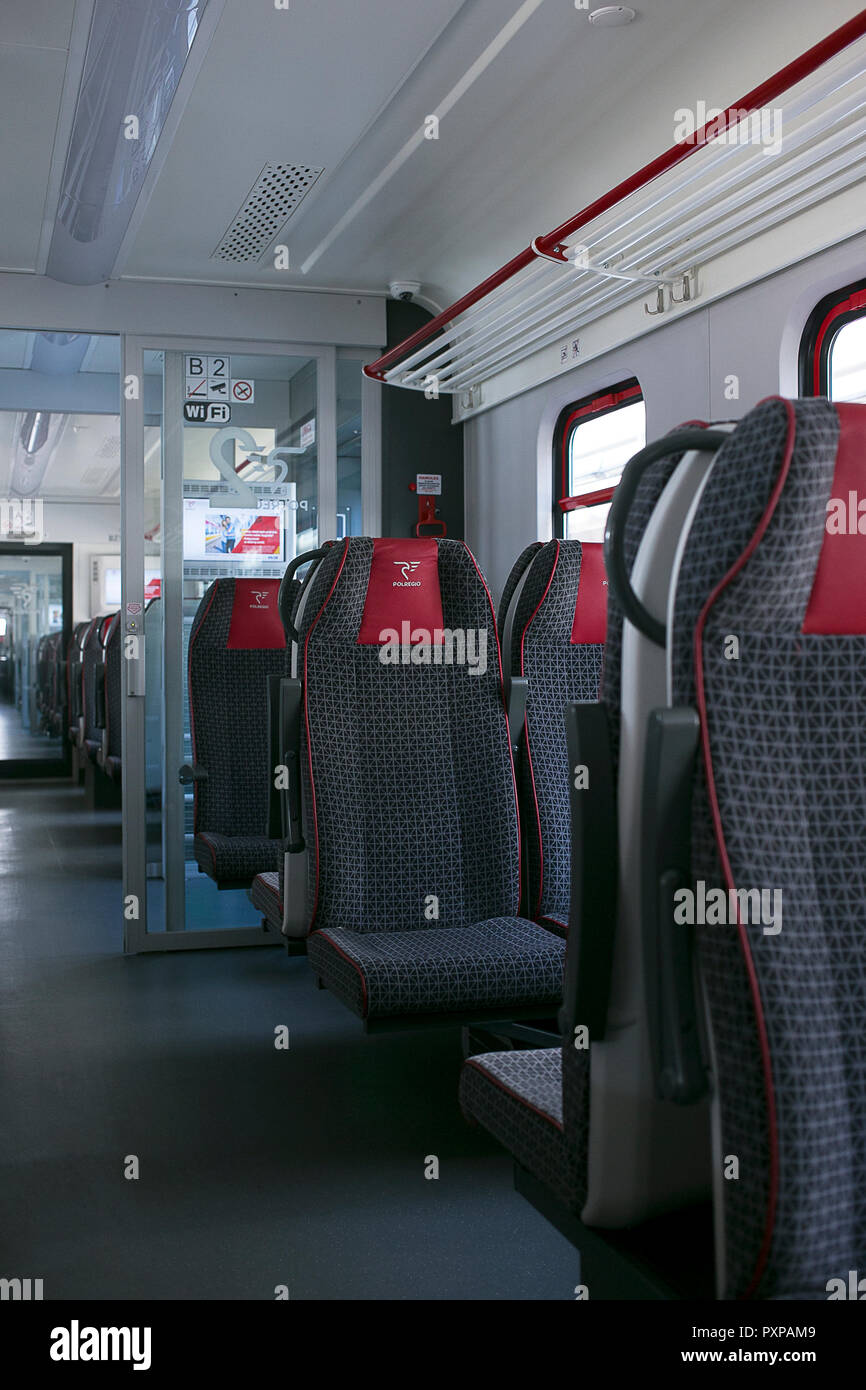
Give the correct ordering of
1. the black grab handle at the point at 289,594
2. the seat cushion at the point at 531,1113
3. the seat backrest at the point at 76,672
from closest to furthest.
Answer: the seat cushion at the point at 531,1113 < the black grab handle at the point at 289,594 < the seat backrest at the point at 76,672

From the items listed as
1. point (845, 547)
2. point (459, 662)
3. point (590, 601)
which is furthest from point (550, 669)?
point (845, 547)

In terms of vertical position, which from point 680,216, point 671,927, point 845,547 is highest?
point 680,216

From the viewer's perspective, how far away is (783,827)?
122cm

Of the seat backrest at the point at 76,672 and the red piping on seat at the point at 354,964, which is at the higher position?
the seat backrest at the point at 76,672

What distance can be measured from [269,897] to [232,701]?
63.7 inches

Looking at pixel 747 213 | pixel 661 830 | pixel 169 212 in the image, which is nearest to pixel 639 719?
pixel 661 830

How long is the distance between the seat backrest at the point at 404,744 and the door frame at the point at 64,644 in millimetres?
10579

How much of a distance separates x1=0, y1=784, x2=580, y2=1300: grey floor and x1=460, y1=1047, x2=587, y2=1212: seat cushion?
25.6 inches

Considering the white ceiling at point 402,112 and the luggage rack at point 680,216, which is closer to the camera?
the luggage rack at point 680,216

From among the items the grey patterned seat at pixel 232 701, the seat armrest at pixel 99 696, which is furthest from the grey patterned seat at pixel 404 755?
the seat armrest at pixel 99 696

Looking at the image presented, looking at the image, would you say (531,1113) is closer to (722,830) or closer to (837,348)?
(722,830)

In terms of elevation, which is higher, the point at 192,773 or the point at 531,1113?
the point at 192,773

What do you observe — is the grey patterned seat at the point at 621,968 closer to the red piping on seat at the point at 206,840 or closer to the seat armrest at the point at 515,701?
the seat armrest at the point at 515,701

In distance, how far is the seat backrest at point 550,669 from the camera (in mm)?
3102
